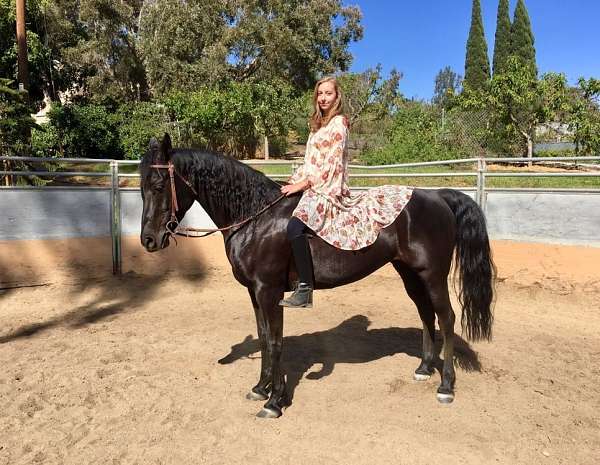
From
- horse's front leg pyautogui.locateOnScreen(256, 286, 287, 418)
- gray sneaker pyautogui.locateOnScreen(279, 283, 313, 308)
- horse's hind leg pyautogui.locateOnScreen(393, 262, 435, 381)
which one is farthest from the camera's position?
horse's hind leg pyautogui.locateOnScreen(393, 262, 435, 381)

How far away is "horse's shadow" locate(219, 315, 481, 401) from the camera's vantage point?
3869 millimetres

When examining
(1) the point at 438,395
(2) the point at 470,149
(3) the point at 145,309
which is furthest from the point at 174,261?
(2) the point at 470,149

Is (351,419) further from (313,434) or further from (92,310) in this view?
(92,310)

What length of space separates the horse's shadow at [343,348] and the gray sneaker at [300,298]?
0.87 m

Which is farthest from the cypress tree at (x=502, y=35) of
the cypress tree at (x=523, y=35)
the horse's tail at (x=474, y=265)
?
the horse's tail at (x=474, y=265)

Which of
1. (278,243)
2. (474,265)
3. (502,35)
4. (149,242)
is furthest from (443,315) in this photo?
(502,35)

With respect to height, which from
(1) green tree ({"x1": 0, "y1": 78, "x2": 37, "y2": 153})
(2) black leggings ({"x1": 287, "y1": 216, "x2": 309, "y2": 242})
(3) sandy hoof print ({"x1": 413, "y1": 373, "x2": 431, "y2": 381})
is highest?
(1) green tree ({"x1": 0, "y1": 78, "x2": 37, "y2": 153})

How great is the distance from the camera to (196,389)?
134 inches

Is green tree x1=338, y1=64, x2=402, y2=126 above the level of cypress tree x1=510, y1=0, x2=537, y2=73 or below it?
below

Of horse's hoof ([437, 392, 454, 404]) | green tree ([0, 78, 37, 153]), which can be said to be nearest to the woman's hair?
horse's hoof ([437, 392, 454, 404])

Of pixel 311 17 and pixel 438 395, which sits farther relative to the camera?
pixel 311 17

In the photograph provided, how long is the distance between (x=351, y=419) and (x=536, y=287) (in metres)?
3.69

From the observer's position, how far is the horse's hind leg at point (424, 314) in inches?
142

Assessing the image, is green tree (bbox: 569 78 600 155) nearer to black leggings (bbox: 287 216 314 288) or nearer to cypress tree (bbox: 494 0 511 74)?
black leggings (bbox: 287 216 314 288)
